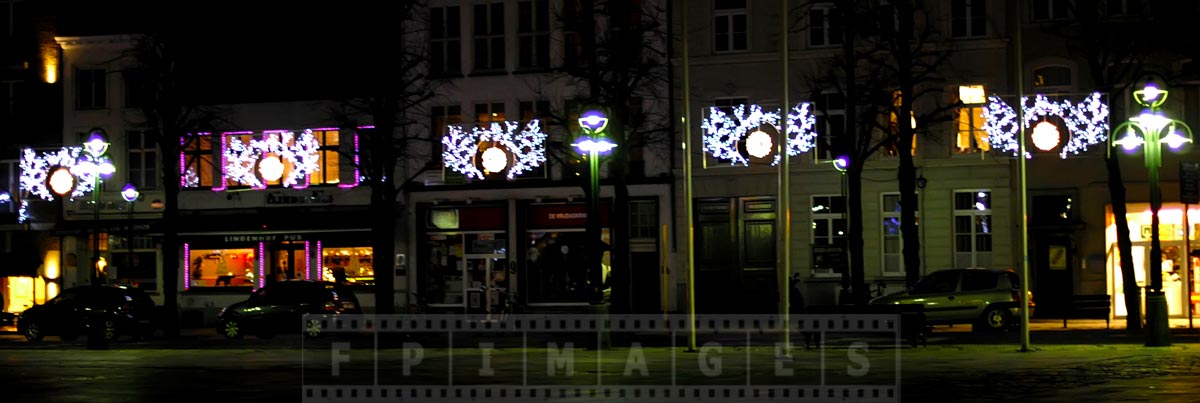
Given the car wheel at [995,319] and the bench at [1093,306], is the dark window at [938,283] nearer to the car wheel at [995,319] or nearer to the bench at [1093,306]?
the car wheel at [995,319]

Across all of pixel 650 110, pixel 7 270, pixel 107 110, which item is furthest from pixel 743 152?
pixel 7 270

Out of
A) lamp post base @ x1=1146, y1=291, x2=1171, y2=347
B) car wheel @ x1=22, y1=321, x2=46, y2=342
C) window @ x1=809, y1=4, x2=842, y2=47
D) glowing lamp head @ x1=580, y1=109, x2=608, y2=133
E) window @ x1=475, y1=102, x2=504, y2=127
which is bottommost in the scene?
car wheel @ x1=22, y1=321, x2=46, y2=342

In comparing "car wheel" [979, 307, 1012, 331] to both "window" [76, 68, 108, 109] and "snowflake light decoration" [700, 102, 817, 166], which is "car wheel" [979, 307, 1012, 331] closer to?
"snowflake light decoration" [700, 102, 817, 166]

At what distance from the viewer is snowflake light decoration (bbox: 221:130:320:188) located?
4984 cm

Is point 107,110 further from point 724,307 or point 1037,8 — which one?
point 1037,8

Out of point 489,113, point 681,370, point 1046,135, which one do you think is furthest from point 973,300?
point 489,113

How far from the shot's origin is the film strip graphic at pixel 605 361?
1969 cm

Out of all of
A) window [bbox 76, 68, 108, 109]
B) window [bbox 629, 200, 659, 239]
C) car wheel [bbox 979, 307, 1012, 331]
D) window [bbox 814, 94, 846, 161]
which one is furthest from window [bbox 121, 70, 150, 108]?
car wheel [bbox 979, 307, 1012, 331]

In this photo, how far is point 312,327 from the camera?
1527 inches

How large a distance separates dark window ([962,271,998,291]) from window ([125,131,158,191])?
28481mm

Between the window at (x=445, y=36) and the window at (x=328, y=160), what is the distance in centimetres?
431

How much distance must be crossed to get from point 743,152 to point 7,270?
87.8ft

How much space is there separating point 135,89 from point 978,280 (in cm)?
2894

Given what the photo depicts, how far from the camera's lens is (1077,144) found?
1693 inches
